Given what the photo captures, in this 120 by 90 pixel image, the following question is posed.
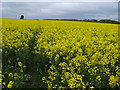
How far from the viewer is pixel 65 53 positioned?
27.8 feet

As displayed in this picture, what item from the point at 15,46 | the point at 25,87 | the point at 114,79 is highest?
the point at 15,46

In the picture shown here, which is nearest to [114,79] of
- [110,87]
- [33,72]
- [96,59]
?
[110,87]

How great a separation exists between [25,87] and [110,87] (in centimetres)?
264

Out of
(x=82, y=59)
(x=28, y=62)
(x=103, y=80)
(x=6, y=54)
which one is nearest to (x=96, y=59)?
(x=82, y=59)

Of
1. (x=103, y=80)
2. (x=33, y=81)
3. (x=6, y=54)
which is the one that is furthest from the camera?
(x=6, y=54)

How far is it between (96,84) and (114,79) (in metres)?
0.51

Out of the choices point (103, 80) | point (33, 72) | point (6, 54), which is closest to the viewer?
point (103, 80)

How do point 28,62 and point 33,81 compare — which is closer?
point 33,81

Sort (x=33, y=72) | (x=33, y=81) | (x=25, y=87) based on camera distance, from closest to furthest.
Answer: (x=25, y=87)
(x=33, y=81)
(x=33, y=72)

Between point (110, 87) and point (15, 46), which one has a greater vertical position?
point (15, 46)

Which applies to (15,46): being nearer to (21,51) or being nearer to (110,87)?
(21,51)

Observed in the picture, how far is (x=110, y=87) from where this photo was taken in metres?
6.21

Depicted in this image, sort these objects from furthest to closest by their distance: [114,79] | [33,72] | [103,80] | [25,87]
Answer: [33,72]
[25,87]
[103,80]
[114,79]

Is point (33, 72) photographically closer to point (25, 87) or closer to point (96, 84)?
point (25, 87)
